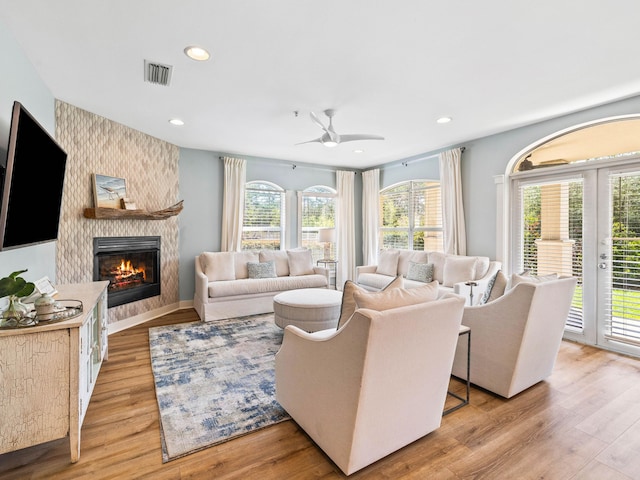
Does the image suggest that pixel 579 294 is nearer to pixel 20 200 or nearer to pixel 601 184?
pixel 601 184

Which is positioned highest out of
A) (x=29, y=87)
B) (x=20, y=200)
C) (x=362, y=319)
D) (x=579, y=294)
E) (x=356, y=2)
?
(x=356, y=2)

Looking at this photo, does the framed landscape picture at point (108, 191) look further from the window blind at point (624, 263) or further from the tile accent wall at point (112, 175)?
the window blind at point (624, 263)

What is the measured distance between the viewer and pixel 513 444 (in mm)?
1958

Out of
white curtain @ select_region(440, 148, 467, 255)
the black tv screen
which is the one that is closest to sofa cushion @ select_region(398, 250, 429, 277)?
white curtain @ select_region(440, 148, 467, 255)

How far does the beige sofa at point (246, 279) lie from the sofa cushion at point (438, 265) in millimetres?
1773

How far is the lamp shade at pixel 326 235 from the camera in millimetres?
6211

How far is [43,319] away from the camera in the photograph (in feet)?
5.99

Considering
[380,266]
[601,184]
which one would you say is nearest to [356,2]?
[601,184]

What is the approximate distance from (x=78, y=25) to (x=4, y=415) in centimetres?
237

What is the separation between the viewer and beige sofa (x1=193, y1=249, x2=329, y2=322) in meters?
4.57

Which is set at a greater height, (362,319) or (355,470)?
(362,319)

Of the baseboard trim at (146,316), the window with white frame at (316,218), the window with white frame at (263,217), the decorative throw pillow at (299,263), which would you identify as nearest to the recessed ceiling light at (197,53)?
the baseboard trim at (146,316)

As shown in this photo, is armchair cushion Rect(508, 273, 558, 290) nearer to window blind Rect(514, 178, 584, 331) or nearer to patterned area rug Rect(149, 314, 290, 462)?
window blind Rect(514, 178, 584, 331)

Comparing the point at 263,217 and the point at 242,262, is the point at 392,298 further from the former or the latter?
the point at 263,217
